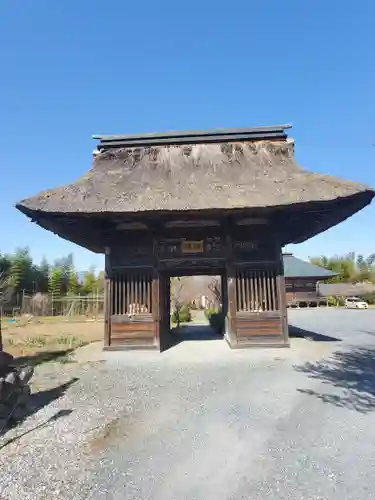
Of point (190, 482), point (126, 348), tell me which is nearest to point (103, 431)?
point (190, 482)

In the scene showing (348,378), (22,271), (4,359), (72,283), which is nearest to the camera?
(4,359)

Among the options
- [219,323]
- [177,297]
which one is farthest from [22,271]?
[219,323]

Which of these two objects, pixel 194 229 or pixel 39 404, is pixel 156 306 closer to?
pixel 194 229

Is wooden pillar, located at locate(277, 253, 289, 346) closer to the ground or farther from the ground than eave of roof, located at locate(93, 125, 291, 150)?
closer to the ground

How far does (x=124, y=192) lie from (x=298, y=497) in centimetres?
766

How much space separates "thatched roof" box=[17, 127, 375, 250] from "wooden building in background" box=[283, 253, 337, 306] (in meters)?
24.4

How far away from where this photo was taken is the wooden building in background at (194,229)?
7.95 meters

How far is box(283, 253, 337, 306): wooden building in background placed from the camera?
109ft

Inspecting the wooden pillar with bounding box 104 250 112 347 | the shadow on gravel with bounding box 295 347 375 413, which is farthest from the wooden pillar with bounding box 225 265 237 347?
the wooden pillar with bounding box 104 250 112 347

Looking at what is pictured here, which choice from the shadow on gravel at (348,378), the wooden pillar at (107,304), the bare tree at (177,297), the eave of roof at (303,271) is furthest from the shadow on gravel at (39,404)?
the eave of roof at (303,271)

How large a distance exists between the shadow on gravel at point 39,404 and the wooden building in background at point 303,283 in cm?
3024

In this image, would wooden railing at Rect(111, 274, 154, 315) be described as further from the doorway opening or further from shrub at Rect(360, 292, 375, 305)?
Answer: shrub at Rect(360, 292, 375, 305)

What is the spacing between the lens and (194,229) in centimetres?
905

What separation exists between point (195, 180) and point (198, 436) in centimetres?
720
